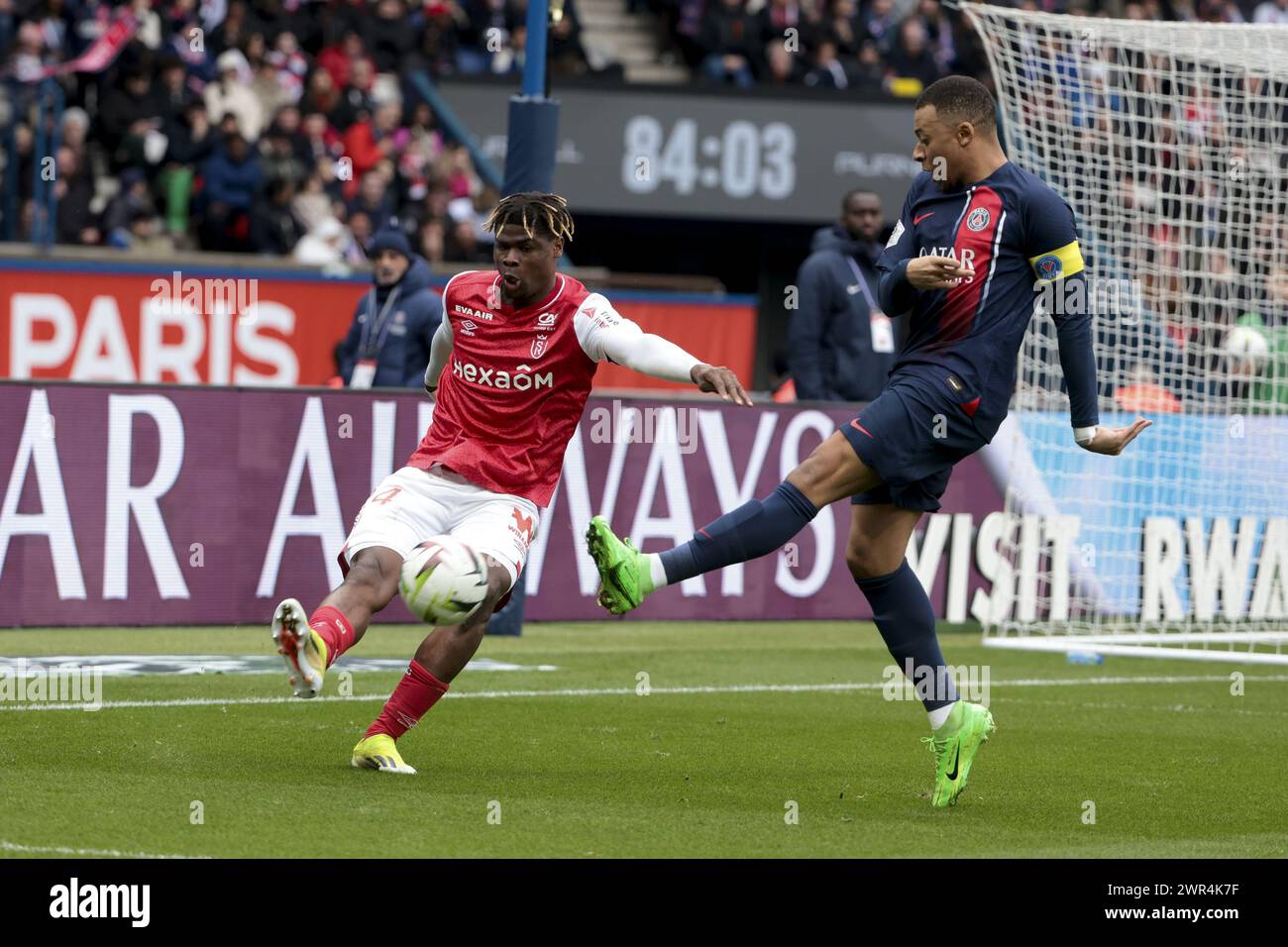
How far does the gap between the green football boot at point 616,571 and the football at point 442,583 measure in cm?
38

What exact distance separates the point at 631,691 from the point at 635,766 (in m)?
2.58

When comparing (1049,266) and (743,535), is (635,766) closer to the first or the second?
(743,535)

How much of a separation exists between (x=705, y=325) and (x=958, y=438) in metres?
14.1

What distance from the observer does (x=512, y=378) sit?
7.51 m

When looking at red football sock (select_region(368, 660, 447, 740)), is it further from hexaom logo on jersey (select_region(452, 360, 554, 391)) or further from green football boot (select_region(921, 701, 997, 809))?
green football boot (select_region(921, 701, 997, 809))

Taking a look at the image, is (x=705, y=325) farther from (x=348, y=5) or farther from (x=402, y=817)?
(x=402, y=817)

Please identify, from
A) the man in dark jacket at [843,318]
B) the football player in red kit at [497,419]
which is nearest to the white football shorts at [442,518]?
the football player in red kit at [497,419]

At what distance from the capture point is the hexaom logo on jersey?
7504mm

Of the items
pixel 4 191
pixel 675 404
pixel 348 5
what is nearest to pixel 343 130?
pixel 348 5

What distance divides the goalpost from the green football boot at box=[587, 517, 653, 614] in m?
6.81

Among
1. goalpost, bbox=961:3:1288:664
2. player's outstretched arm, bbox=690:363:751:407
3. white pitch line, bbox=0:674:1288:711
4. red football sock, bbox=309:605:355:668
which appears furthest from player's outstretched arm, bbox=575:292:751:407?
goalpost, bbox=961:3:1288:664

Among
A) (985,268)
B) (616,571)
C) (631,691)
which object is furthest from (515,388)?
(631,691)

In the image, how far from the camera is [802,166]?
2425 cm

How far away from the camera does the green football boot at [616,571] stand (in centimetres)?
682
